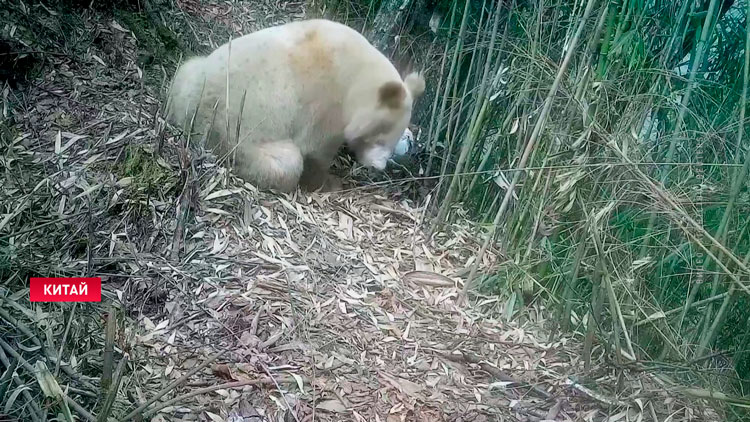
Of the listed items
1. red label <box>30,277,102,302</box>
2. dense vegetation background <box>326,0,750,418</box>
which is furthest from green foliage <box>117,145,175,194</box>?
dense vegetation background <box>326,0,750,418</box>

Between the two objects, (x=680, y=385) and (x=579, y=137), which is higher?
(x=579, y=137)

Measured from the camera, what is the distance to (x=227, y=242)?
276 cm

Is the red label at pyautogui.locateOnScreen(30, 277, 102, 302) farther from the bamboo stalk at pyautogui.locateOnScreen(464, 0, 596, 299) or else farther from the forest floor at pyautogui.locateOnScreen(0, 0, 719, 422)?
the bamboo stalk at pyautogui.locateOnScreen(464, 0, 596, 299)

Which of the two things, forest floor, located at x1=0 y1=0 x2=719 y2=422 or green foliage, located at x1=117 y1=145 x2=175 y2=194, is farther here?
green foliage, located at x1=117 y1=145 x2=175 y2=194

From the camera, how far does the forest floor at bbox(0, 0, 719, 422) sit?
2047 millimetres

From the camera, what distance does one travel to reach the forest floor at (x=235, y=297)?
2.05 m

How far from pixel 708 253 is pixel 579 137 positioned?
64 cm

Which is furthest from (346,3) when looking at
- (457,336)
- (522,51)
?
(457,336)

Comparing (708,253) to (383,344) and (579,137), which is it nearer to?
(579,137)

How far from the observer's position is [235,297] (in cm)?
247

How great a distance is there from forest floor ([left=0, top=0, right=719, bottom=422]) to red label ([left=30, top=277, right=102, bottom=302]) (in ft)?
0.09

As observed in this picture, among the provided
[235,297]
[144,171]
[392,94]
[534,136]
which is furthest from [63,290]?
[392,94]

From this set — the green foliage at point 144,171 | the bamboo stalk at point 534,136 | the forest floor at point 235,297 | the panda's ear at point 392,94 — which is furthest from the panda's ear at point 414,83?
the green foliage at point 144,171

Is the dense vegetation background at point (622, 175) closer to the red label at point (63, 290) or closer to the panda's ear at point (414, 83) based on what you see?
the panda's ear at point (414, 83)
